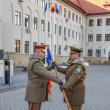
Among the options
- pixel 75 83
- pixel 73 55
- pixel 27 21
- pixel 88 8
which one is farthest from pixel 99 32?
pixel 75 83

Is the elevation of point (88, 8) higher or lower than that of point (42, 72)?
higher

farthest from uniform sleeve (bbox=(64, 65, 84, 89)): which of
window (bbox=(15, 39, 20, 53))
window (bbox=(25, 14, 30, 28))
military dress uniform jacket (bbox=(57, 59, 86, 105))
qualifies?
window (bbox=(25, 14, 30, 28))

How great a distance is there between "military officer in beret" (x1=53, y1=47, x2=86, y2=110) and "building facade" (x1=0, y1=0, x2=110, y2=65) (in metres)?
13.4

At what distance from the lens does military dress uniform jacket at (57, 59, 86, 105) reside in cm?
701

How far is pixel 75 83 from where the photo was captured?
23.4 feet

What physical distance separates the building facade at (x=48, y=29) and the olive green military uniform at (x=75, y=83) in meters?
13.4

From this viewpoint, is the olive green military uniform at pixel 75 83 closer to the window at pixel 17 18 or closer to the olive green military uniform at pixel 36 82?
the olive green military uniform at pixel 36 82

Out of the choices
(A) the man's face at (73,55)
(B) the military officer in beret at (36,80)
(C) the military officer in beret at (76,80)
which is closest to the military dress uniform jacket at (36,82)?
(B) the military officer in beret at (36,80)

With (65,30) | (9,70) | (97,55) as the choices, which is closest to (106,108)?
(9,70)

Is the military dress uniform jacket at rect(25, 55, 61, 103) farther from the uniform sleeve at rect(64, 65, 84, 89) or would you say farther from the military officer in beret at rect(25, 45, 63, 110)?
the uniform sleeve at rect(64, 65, 84, 89)

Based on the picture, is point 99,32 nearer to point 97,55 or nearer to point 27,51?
point 97,55

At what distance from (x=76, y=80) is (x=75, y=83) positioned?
0.13m

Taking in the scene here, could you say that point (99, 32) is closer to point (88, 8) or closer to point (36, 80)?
point (88, 8)

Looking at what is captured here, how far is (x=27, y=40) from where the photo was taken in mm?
44938
